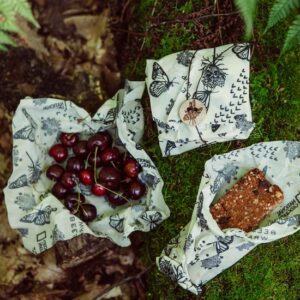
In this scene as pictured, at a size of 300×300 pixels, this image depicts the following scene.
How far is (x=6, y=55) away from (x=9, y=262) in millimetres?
1257

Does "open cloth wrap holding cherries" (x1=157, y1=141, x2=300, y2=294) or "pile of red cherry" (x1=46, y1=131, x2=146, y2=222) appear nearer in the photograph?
"open cloth wrap holding cherries" (x1=157, y1=141, x2=300, y2=294)

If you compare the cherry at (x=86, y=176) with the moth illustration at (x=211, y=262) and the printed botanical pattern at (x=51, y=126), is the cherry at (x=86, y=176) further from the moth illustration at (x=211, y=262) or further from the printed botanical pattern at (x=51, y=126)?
the moth illustration at (x=211, y=262)

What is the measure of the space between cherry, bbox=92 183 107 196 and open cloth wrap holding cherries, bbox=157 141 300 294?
0.49m

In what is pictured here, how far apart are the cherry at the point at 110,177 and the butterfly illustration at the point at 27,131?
451 millimetres

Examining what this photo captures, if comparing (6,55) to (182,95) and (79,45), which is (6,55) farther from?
(182,95)

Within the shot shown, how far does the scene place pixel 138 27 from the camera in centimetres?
288

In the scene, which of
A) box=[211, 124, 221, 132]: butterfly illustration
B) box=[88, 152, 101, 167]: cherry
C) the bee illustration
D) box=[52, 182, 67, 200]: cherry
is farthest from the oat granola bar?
box=[52, 182, 67, 200]: cherry

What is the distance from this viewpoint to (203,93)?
98.0 inches

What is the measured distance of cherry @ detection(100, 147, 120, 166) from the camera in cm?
276

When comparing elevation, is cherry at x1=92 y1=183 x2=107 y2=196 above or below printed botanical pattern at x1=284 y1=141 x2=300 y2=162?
A: below

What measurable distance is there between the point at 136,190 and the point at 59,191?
451 millimetres

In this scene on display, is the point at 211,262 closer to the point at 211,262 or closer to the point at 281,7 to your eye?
the point at 211,262

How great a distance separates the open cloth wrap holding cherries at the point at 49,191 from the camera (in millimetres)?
2652

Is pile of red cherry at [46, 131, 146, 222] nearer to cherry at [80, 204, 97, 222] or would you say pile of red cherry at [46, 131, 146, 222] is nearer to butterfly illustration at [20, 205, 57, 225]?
cherry at [80, 204, 97, 222]
